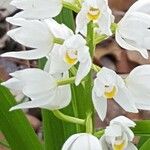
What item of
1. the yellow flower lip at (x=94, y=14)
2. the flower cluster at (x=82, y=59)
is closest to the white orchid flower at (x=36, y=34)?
the flower cluster at (x=82, y=59)

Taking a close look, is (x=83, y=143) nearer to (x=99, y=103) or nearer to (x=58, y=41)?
(x=99, y=103)

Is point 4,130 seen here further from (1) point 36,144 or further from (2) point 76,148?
(2) point 76,148

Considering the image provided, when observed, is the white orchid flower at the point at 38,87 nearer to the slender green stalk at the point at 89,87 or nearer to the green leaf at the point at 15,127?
the slender green stalk at the point at 89,87

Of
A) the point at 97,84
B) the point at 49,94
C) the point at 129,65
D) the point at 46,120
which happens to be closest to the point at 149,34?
→ the point at 97,84

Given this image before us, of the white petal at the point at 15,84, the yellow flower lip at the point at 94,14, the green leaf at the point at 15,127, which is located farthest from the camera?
the green leaf at the point at 15,127

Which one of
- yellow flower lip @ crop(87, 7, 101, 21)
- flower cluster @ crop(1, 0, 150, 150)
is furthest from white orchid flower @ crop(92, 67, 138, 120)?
yellow flower lip @ crop(87, 7, 101, 21)

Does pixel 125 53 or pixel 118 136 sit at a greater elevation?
pixel 118 136

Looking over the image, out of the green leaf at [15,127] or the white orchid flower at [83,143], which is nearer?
the white orchid flower at [83,143]

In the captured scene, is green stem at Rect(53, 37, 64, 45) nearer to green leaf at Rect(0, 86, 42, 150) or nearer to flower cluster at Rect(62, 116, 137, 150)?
flower cluster at Rect(62, 116, 137, 150)
